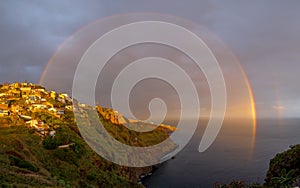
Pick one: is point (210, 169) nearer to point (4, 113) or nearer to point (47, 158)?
point (47, 158)

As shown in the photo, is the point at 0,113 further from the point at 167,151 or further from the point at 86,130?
the point at 167,151

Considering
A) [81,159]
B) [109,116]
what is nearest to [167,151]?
[109,116]

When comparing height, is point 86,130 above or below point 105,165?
above

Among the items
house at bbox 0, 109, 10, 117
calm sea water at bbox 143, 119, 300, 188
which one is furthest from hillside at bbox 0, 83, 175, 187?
calm sea water at bbox 143, 119, 300, 188

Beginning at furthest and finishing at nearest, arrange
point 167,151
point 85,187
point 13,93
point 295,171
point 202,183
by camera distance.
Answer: point 167,151, point 13,93, point 202,183, point 85,187, point 295,171

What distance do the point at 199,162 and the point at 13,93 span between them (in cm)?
8269

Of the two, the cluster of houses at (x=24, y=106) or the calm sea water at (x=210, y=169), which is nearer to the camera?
the cluster of houses at (x=24, y=106)

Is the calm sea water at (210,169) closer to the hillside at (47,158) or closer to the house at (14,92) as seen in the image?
the hillside at (47,158)

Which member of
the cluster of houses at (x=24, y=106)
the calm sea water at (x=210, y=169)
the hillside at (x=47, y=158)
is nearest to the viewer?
the hillside at (x=47, y=158)

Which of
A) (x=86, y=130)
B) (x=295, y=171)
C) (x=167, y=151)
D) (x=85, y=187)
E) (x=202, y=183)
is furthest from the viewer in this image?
(x=167, y=151)

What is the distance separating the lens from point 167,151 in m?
120

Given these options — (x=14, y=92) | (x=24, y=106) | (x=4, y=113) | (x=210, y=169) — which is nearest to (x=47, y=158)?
(x=4, y=113)

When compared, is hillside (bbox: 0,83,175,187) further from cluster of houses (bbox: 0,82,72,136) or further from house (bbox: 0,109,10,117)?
cluster of houses (bbox: 0,82,72,136)

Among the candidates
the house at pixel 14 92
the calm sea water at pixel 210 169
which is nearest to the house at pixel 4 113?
the house at pixel 14 92
